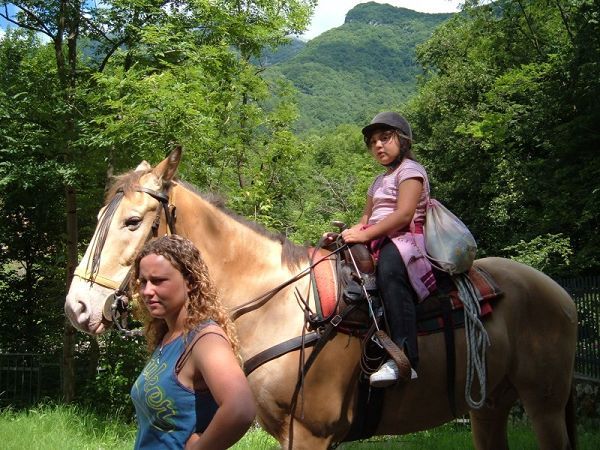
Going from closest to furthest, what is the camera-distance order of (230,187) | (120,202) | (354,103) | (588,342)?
(120,202)
(588,342)
(230,187)
(354,103)

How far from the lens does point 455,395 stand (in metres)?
3.87

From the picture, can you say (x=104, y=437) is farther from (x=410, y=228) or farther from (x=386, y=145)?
(x=386, y=145)

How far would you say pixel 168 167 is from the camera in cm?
368

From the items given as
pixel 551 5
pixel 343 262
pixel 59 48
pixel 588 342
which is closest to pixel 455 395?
pixel 343 262

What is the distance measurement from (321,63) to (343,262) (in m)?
133

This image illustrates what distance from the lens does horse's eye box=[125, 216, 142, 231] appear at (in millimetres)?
3498

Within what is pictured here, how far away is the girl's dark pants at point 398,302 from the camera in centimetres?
346

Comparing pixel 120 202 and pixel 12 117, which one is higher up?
pixel 12 117

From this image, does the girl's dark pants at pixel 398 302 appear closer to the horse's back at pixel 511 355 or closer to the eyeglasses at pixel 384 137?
the horse's back at pixel 511 355

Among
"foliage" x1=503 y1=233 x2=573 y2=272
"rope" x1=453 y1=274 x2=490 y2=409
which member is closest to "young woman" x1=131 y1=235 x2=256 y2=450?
"rope" x1=453 y1=274 x2=490 y2=409

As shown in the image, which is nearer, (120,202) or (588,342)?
(120,202)

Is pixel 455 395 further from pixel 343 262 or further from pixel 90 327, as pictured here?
pixel 90 327

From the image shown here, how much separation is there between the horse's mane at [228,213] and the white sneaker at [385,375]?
812 millimetres

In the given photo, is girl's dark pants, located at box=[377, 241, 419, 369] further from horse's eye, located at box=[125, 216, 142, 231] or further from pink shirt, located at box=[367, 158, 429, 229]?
horse's eye, located at box=[125, 216, 142, 231]
